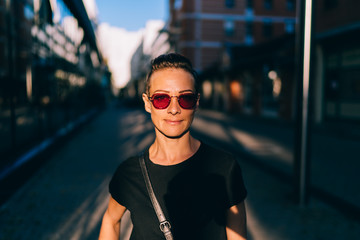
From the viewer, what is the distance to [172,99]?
4.58 ft

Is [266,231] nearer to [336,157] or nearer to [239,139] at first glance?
[336,157]

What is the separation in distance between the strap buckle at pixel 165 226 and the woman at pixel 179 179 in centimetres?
5

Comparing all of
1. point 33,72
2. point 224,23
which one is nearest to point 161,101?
point 33,72

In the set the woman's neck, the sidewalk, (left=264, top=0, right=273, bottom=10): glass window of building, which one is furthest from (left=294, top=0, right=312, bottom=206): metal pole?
(left=264, top=0, right=273, bottom=10): glass window of building

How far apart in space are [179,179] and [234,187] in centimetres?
27

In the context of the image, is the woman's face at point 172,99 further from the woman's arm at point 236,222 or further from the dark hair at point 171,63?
the woman's arm at point 236,222

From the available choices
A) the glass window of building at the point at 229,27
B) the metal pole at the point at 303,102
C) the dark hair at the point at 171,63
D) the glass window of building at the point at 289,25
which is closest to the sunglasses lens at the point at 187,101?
the dark hair at the point at 171,63

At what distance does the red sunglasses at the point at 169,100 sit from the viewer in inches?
54.9

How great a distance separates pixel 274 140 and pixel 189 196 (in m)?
9.92

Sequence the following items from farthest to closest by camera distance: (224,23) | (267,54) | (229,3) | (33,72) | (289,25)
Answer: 1. (289,25)
2. (224,23)
3. (229,3)
4. (267,54)
5. (33,72)

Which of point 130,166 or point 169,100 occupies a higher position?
point 169,100

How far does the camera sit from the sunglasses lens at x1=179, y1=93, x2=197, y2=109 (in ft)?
4.58

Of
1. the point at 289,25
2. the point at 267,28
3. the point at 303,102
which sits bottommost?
the point at 303,102

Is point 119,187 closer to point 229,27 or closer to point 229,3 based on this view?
point 229,27
